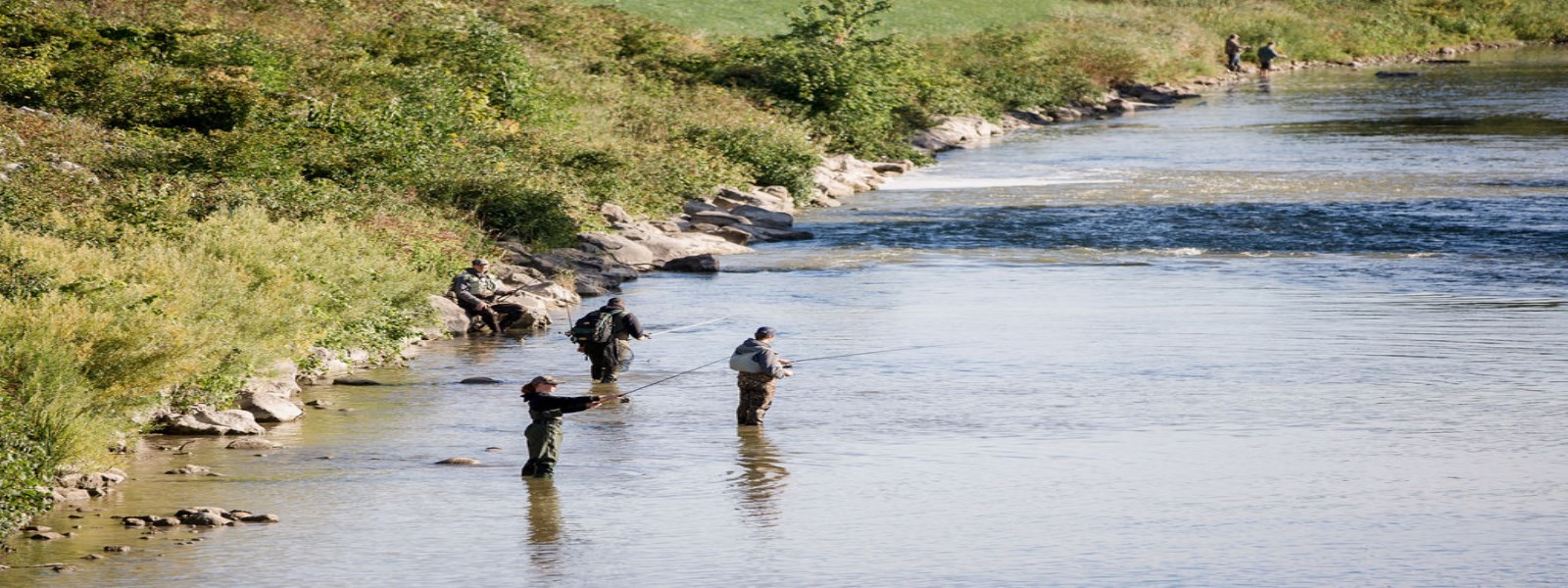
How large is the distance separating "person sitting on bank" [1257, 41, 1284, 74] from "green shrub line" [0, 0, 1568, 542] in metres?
18.1

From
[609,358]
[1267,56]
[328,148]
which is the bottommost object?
[609,358]

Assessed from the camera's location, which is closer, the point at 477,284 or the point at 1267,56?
the point at 477,284

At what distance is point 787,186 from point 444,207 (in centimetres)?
1186

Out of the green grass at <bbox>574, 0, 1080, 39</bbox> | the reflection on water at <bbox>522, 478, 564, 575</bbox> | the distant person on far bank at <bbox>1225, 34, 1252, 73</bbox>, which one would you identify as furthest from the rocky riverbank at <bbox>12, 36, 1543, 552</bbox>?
the distant person on far bank at <bbox>1225, 34, 1252, 73</bbox>

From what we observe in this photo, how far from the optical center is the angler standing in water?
22297 millimetres

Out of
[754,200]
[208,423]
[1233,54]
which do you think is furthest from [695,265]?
[1233,54]

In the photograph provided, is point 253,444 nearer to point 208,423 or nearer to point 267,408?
point 208,423

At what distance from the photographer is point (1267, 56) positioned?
83.8 m

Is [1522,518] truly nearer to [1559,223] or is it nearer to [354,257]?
[354,257]

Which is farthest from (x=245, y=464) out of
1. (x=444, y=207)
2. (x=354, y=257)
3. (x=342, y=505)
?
(x=444, y=207)

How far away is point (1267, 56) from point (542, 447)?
71488mm

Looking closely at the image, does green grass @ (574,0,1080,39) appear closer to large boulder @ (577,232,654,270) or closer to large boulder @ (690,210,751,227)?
large boulder @ (690,210,751,227)

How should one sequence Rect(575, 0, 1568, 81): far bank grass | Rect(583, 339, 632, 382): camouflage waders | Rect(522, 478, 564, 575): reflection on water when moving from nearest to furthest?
Rect(522, 478, 564, 575): reflection on water
Rect(583, 339, 632, 382): camouflage waders
Rect(575, 0, 1568, 81): far bank grass

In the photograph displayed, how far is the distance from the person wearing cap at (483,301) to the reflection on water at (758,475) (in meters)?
7.65
